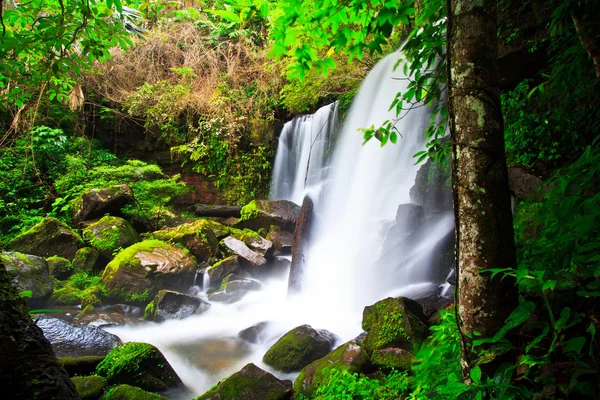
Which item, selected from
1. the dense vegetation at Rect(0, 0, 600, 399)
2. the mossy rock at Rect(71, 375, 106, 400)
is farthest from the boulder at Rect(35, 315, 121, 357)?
the dense vegetation at Rect(0, 0, 600, 399)

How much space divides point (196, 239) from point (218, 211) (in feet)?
9.41

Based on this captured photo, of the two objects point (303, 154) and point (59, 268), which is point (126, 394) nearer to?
point (59, 268)

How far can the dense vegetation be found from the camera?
148 centimetres

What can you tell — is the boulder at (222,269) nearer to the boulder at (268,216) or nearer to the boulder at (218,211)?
the boulder at (268,216)

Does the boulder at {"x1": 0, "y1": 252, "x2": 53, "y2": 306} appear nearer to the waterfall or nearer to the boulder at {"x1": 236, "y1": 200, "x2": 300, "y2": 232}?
the boulder at {"x1": 236, "y1": 200, "x2": 300, "y2": 232}

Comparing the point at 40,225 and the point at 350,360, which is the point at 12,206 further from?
the point at 350,360

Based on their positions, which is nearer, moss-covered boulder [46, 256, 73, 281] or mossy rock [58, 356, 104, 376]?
mossy rock [58, 356, 104, 376]

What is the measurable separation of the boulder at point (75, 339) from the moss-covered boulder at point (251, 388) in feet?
7.04

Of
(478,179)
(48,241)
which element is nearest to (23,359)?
(478,179)

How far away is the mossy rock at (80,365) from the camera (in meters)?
3.95

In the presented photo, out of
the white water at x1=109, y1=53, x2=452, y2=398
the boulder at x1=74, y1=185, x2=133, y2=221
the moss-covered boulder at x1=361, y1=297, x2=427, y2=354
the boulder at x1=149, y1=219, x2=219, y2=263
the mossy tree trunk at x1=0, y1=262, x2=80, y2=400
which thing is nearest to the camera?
the mossy tree trunk at x1=0, y1=262, x2=80, y2=400

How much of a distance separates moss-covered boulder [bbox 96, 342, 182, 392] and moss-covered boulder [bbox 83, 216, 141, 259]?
16.6 feet

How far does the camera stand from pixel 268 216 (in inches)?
420

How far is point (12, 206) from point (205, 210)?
5.66 meters
